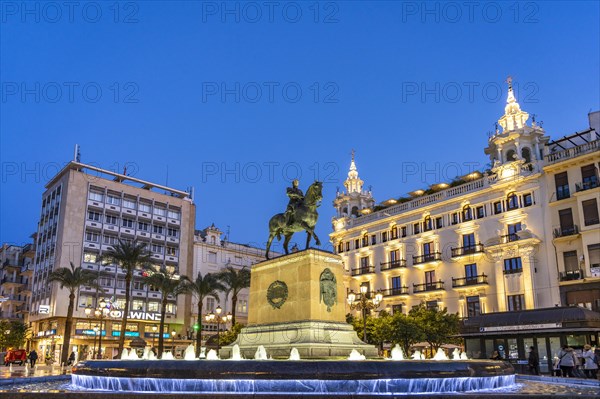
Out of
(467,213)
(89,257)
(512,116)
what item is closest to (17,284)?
(89,257)

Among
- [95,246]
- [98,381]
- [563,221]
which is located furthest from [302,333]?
[95,246]

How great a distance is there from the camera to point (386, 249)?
6122 cm

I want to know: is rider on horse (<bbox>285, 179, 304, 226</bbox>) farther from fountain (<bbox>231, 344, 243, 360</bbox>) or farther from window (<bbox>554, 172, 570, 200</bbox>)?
window (<bbox>554, 172, 570, 200</bbox>)

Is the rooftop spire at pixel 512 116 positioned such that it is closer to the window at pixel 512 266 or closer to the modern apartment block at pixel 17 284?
the window at pixel 512 266

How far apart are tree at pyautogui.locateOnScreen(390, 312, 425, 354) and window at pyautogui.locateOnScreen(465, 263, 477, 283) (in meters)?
11.2

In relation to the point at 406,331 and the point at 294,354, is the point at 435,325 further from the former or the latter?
the point at 294,354

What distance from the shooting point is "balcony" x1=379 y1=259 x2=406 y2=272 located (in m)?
58.5

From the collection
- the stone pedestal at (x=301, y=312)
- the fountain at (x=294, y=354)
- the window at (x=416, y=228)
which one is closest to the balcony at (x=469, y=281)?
the window at (x=416, y=228)

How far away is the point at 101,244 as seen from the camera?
7162 cm

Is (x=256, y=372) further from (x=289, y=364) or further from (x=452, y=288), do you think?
(x=452, y=288)

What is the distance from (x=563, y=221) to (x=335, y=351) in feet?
120

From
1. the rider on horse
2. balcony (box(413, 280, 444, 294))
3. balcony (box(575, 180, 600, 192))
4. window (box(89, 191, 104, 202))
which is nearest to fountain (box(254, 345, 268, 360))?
the rider on horse

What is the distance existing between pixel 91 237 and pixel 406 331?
4727 cm

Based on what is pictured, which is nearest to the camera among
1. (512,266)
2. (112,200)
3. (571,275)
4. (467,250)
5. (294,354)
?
(294,354)
